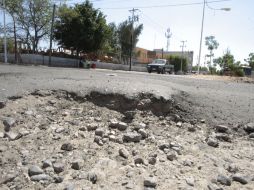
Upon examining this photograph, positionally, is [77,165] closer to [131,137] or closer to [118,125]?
[131,137]

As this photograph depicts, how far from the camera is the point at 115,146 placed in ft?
14.1

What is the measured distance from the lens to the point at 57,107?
5070 mm

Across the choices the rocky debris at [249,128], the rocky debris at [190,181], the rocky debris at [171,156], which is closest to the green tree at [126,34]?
the rocky debris at [249,128]

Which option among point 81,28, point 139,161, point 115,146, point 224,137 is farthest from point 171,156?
point 81,28

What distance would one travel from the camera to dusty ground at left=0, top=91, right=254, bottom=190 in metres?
3.64

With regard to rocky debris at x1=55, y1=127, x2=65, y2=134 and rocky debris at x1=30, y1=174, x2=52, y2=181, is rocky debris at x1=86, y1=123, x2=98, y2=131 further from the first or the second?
rocky debris at x1=30, y1=174, x2=52, y2=181

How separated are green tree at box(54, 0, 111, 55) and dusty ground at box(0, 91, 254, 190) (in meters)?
31.1

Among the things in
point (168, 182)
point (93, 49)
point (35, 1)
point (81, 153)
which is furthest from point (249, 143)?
point (35, 1)

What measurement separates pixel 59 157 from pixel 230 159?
7.77 feet

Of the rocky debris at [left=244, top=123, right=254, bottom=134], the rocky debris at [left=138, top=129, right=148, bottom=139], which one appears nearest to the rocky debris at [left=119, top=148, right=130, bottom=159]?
the rocky debris at [left=138, top=129, right=148, bottom=139]

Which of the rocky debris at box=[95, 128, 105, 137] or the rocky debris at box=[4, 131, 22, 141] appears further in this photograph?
the rocky debris at box=[95, 128, 105, 137]

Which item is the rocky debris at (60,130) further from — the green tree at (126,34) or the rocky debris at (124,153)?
the green tree at (126,34)

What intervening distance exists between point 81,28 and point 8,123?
107 feet

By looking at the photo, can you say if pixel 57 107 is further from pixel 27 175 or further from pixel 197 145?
pixel 197 145
